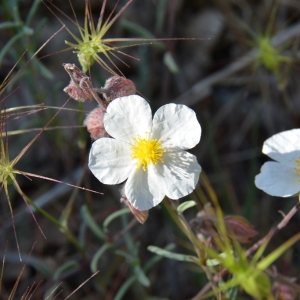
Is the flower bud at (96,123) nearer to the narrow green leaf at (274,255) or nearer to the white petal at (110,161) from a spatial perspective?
the white petal at (110,161)

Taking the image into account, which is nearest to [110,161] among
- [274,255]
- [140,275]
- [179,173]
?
[179,173]

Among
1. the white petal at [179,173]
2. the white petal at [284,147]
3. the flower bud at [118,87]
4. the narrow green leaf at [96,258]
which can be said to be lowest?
the narrow green leaf at [96,258]

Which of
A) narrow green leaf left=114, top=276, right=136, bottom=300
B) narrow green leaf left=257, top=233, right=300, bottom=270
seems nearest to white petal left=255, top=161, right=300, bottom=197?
narrow green leaf left=257, top=233, right=300, bottom=270

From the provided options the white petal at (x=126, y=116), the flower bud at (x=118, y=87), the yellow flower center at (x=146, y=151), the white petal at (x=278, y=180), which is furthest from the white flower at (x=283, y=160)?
the flower bud at (x=118, y=87)

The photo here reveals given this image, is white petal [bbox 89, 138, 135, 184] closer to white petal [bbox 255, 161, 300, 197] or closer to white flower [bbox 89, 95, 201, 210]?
white flower [bbox 89, 95, 201, 210]

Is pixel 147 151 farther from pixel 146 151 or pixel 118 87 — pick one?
pixel 118 87

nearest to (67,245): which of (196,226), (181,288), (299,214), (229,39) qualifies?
(181,288)
